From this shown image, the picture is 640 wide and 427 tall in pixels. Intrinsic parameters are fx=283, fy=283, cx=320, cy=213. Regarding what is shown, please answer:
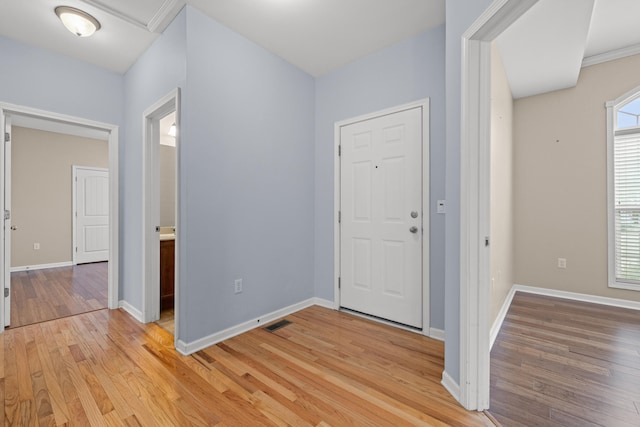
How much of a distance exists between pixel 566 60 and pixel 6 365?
5.42m

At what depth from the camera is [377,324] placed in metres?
2.72

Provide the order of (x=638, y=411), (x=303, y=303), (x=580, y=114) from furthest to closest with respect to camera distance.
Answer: (x=580, y=114), (x=303, y=303), (x=638, y=411)

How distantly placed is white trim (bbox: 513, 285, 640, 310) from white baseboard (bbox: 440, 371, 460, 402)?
9.01 ft

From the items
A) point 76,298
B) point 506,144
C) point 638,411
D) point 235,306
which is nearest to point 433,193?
point 506,144

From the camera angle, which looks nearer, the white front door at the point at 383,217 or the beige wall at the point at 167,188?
the white front door at the point at 383,217

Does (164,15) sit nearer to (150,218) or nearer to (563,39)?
(150,218)

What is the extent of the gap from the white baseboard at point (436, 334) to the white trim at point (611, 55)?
11.8 ft

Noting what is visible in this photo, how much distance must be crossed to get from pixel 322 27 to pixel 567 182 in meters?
3.47

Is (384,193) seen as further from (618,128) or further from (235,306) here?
(618,128)

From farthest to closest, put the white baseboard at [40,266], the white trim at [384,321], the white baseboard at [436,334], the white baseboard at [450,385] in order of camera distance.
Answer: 1. the white baseboard at [40,266]
2. the white trim at [384,321]
3. the white baseboard at [436,334]
4. the white baseboard at [450,385]

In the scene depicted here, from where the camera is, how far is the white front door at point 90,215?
5.69m

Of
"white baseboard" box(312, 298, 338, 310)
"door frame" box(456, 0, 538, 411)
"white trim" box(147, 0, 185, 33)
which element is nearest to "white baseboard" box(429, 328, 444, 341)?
"door frame" box(456, 0, 538, 411)

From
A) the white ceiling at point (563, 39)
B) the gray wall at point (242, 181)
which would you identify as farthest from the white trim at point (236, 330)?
the white ceiling at point (563, 39)

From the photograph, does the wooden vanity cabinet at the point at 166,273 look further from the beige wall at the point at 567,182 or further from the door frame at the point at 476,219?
the beige wall at the point at 567,182
